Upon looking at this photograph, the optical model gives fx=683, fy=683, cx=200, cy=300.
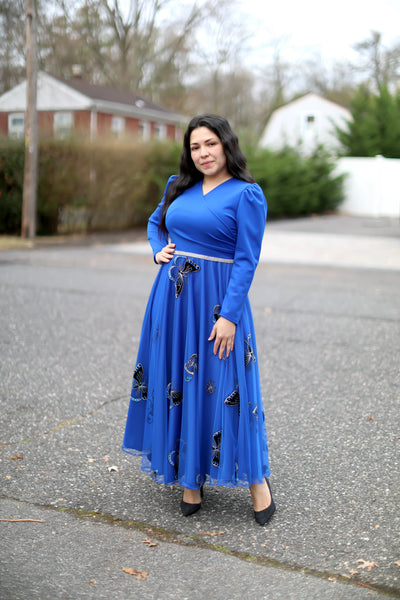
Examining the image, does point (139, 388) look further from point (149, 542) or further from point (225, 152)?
point (225, 152)

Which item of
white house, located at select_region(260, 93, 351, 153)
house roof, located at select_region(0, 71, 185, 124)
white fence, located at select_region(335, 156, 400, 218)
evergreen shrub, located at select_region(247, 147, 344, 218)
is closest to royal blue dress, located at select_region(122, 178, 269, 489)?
evergreen shrub, located at select_region(247, 147, 344, 218)

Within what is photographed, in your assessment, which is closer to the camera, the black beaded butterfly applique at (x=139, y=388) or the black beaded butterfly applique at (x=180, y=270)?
the black beaded butterfly applique at (x=180, y=270)

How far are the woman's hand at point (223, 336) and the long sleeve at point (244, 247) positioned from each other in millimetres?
30

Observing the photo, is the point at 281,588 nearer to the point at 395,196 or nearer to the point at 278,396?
the point at 278,396

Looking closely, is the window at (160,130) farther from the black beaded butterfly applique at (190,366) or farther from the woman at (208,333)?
the black beaded butterfly applique at (190,366)

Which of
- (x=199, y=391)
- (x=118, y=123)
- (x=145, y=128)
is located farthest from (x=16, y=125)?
(x=145, y=128)

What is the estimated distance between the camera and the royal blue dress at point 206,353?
3.05m

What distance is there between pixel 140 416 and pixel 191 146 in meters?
1.32

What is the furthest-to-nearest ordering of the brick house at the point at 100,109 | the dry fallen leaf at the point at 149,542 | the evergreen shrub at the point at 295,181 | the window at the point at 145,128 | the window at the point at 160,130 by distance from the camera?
the window at the point at 160,130, the window at the point at 145,128, the brick house at the point at 100,109, the evergreen shrub at the point at 295,181, the dry fallen leaf at the point at 149,542

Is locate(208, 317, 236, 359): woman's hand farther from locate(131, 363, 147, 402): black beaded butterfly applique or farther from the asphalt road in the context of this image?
the asphalt road

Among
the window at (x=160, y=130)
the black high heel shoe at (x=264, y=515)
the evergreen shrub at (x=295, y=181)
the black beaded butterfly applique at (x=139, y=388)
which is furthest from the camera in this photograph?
the window at (x=160, y=130)

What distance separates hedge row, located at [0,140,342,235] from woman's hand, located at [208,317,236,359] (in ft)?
47.4

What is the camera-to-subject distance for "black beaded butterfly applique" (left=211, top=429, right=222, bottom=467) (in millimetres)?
3100

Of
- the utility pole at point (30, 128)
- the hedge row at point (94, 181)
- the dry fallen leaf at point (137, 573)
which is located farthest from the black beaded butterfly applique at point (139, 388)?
the hedge row at point (94, 181)
